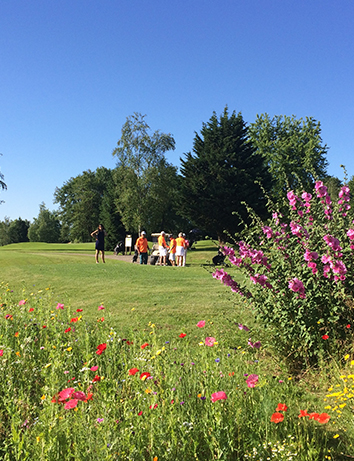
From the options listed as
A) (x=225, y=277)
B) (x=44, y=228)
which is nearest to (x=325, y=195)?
(x=225, y=277)

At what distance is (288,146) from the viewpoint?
40.0 m

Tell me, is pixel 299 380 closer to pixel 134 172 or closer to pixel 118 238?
pixel 134 172

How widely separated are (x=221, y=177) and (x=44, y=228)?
6671 cm

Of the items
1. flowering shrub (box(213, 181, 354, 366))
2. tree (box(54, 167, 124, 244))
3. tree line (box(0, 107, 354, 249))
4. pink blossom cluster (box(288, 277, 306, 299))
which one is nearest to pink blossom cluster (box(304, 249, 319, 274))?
flowering shrub (box(213, 181, 354, 366))

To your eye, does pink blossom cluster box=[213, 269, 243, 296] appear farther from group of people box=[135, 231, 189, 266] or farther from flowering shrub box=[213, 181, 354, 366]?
group of people box=[135, 231, 189, 266]

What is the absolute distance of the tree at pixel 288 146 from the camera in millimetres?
39906

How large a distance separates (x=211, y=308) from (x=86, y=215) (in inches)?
2352

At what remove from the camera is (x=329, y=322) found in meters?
4.32

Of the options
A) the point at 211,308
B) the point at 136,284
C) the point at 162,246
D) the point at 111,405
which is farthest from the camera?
the point at 162,246

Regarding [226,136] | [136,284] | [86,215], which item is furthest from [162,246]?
[86,215]

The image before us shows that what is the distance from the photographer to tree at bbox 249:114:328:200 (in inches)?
1571

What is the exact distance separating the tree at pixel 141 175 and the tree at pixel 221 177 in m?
6.65

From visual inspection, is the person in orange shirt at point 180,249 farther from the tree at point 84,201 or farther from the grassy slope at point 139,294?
the tree at point 84,201

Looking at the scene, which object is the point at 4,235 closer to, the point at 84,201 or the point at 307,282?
the point at 84,201
